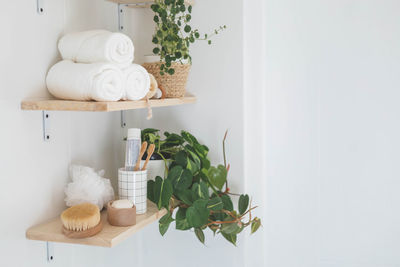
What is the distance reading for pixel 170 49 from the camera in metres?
1.29

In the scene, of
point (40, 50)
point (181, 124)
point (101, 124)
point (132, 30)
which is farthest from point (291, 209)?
point (40, 50)

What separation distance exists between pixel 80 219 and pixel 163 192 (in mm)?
300

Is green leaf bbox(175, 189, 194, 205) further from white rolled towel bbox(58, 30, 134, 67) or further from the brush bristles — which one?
white rolled towel bbox(58, 30, 134, 67)

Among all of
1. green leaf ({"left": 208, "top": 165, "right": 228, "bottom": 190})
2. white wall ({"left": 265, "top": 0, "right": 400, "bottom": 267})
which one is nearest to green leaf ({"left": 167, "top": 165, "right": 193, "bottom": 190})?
green leaf ({"left": 208, "top": 165, "right": 228, "bottom": 190})

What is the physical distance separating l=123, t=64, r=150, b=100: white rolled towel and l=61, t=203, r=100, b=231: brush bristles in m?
0.30

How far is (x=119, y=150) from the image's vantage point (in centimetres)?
154

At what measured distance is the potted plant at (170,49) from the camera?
127 cm

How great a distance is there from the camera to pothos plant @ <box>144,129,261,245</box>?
129 centimetres

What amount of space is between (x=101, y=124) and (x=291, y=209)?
31.9 inches

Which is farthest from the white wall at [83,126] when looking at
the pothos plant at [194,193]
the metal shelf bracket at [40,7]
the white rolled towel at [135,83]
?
the white rolled towel at [135,83]

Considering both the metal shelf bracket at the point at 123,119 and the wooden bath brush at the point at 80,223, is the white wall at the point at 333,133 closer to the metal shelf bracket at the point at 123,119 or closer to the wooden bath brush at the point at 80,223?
the metal shelf bracket at the point at 123,119

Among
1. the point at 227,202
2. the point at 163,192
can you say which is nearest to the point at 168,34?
the point at 163,192

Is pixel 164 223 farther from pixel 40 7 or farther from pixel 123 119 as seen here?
pixel 40 7

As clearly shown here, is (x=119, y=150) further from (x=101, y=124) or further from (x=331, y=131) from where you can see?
(x=331, y=131)
